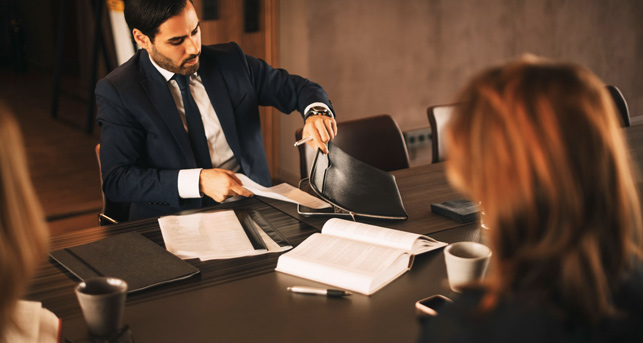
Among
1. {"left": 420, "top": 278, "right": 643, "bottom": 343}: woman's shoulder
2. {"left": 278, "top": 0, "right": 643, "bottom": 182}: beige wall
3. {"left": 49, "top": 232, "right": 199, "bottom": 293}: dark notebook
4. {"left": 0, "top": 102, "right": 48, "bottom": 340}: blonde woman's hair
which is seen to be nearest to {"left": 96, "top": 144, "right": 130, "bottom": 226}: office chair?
{"left": 49, "top": 232, "right": 199, "bottom": 293}: dark notebook

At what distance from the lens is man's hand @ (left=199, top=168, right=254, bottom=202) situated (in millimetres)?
1931

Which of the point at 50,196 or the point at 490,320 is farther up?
the point at 490,320

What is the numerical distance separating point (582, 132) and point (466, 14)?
416 centimetres

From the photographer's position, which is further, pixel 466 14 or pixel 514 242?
pixel 466 14

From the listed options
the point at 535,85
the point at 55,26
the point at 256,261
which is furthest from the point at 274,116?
the point at 535,85

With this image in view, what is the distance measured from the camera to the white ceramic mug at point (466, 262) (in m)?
1.33

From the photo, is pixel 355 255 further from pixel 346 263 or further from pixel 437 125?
pixel 437 125

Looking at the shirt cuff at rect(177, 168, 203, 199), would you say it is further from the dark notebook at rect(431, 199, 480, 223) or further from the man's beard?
the dark notebook at rect(431, 199, 480, 223)

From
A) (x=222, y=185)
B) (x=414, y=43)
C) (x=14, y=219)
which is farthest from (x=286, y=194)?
(x=414, y=43)

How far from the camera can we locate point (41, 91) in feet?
14.0

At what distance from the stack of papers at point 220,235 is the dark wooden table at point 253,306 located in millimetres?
34

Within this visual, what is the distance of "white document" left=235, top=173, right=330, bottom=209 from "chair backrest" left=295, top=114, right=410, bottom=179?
0.57 m

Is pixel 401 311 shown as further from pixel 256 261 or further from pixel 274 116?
pixel 274 116

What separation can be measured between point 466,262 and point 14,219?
872 millimetres
